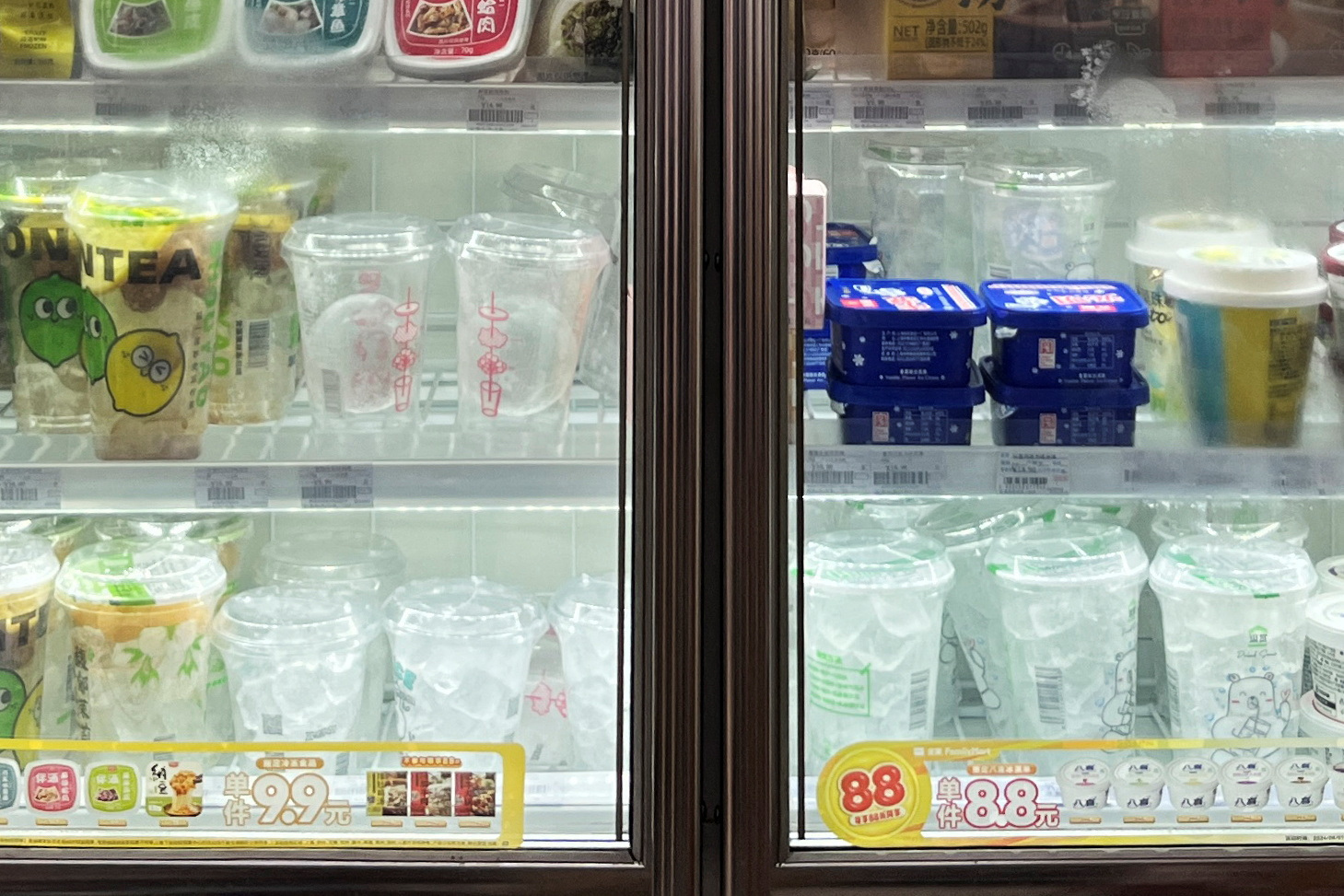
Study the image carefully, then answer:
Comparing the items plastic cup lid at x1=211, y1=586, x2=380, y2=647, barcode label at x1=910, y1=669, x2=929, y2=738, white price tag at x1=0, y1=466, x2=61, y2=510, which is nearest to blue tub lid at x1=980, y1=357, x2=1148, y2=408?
barcode label at x1=910, y1=669, x2=929, y2=738

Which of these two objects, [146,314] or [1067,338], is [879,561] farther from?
[146,314]

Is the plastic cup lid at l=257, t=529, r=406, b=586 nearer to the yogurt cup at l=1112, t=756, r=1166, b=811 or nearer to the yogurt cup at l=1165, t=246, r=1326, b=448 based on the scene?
the yogurt cup at l=1112, t=756, r=1166, b=811

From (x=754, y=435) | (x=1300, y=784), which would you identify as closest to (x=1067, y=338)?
(x=754, y=435)

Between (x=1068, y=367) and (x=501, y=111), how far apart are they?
0.66 metres

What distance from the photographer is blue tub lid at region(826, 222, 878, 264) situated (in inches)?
61.7

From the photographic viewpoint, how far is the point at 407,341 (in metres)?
1.45

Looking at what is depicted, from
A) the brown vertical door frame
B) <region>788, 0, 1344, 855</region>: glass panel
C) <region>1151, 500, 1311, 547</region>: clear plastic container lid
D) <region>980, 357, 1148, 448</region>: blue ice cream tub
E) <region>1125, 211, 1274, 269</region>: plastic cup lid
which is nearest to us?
the brown vertical door frame

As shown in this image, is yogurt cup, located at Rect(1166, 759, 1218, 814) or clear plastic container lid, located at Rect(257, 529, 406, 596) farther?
clear plastic container lid, located at Rect(257, 529, 406, 596)

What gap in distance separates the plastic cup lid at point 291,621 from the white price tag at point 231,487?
0.24m

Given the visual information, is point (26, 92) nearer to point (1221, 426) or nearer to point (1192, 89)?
point (1192, 89)

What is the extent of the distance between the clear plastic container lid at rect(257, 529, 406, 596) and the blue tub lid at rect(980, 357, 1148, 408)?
79 centimetres

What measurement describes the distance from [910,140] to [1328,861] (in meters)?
0.93

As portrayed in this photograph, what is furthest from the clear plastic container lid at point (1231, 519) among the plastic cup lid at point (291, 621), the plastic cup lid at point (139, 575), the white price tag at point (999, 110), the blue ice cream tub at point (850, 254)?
the plastic cup lid at point (139, 575)

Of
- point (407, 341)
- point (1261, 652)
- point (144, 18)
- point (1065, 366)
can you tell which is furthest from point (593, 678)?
point (144, 18)
